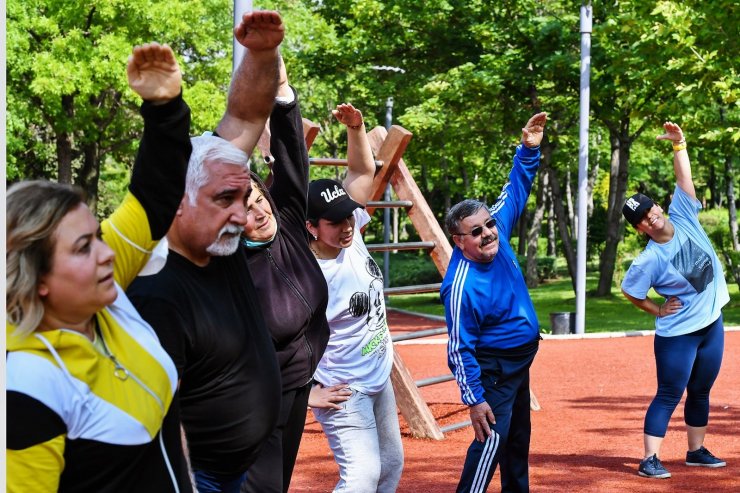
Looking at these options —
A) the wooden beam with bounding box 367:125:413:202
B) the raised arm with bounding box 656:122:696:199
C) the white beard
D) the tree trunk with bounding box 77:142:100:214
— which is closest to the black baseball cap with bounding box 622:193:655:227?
the raised arm with bounding box 656:122:696:199

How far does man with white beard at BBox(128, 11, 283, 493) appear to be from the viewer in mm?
2926

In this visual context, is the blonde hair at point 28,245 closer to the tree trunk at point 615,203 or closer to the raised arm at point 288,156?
the raised arm at point 288,156

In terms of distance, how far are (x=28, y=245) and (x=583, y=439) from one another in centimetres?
739

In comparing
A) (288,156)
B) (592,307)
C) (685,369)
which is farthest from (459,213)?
(592,307)

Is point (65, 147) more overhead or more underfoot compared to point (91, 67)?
more underfoot

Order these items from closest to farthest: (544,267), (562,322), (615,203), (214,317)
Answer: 1. (214,317)
2. (562,322)
3. (615,203)
4. (544,267)

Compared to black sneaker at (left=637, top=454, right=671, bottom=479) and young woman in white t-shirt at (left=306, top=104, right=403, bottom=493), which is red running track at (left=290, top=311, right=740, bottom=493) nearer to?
black sneaker at (left=637, top=454, right=671, bottom=479)

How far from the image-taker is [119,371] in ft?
7.71

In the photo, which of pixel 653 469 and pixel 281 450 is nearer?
pixel 281 450

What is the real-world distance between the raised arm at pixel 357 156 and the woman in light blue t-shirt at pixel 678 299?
7.26ft

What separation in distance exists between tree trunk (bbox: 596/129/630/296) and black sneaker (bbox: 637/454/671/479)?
63.1 ft

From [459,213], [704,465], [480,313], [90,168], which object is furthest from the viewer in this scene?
[90,168]

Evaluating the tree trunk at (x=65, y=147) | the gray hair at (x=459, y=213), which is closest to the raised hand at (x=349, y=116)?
the gray hair at (x=459, y=213)

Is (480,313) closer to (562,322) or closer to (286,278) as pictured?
(286,278)
